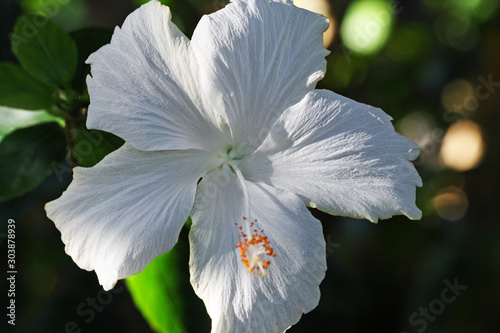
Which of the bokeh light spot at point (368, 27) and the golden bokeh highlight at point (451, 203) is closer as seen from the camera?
the bokeh light spot at point (368, 27)

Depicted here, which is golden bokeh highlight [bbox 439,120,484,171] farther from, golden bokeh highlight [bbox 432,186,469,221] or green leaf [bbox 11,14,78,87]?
green leaf [bbox 11,14,78,87]

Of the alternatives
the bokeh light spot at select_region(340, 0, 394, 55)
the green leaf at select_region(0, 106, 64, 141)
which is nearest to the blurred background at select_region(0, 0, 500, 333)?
the bokeh light spot at select_region(340, 0, 394, 55)

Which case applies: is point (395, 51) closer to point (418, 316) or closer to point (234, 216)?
point (418, 316)

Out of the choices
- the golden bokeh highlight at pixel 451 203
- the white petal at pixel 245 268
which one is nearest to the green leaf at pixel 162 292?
the white petal at pixel 245 268

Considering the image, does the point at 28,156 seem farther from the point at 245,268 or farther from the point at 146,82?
the point at 245,268

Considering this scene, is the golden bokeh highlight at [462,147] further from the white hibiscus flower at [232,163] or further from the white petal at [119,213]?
the white petal at [119,213]

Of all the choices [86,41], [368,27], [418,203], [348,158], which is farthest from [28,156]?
[418,203]
